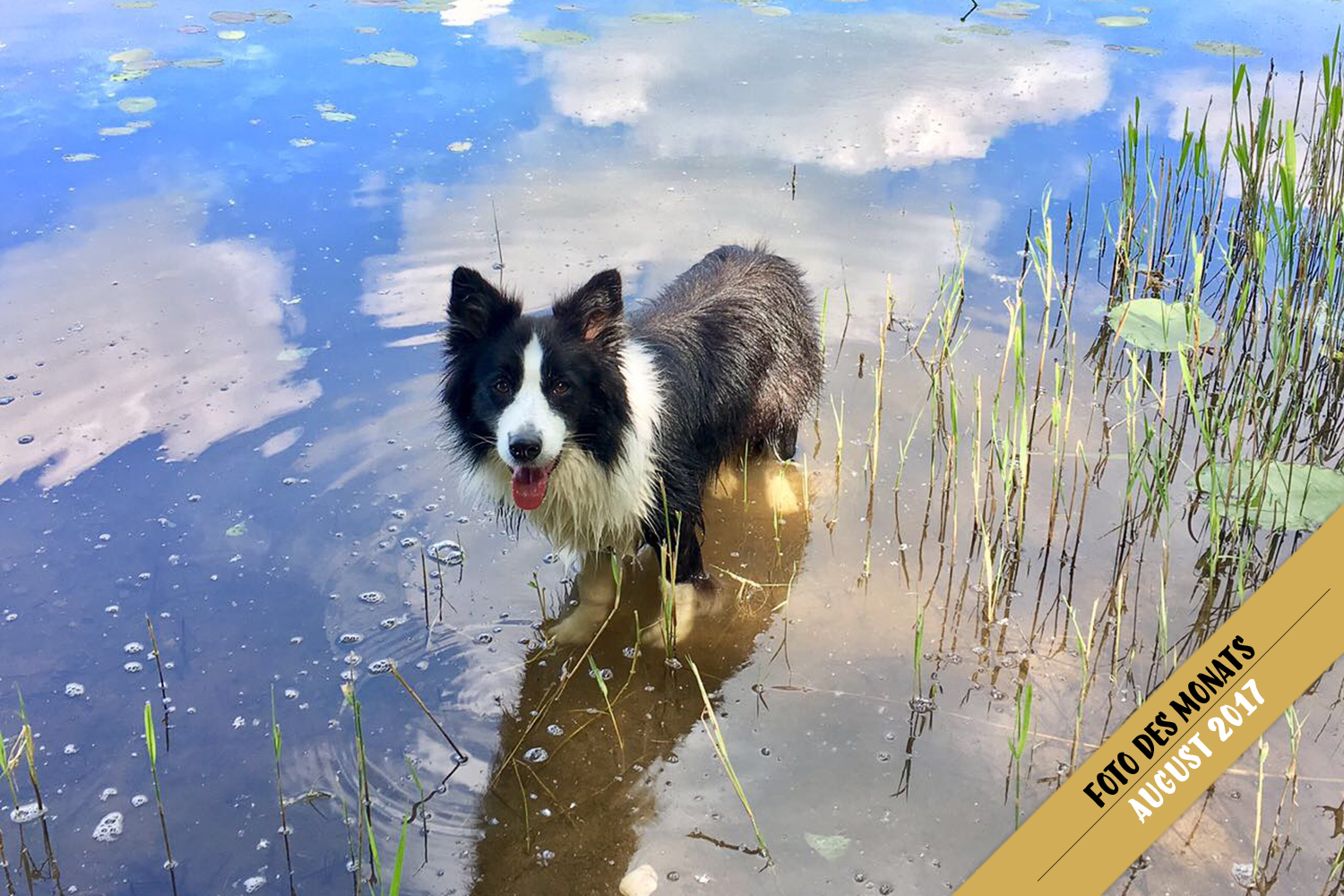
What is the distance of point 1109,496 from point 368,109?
5519 mm

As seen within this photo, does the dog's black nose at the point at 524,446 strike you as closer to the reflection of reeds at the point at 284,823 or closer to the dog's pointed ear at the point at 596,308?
the dog's pointed ear at the point at 596,308

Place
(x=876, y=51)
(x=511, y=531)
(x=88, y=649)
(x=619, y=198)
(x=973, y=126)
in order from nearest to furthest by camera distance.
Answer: (x=88, y=649)
(x=511, y=531)
(x=619, y=198)
(x=973, y=126)
(x=876, y=51)

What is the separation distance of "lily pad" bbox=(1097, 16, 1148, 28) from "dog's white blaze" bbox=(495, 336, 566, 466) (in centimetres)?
781

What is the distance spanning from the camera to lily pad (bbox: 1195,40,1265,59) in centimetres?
833

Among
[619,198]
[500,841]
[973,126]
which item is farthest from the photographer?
[973,126]

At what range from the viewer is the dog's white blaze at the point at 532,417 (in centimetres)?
322

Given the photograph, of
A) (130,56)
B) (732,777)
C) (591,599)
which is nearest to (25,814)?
(591,599)

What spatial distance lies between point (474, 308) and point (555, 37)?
20.4 ft

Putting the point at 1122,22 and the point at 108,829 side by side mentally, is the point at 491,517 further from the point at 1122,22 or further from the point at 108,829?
the point at 1122,22

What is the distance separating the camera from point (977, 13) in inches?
381

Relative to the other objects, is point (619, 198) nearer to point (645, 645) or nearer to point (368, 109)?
point (368, 109)

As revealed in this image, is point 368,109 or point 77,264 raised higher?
point 368,109

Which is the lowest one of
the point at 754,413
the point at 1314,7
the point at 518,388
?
the point at 754,413

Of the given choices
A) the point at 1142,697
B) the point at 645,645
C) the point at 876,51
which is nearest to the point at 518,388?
the point at 645,645
